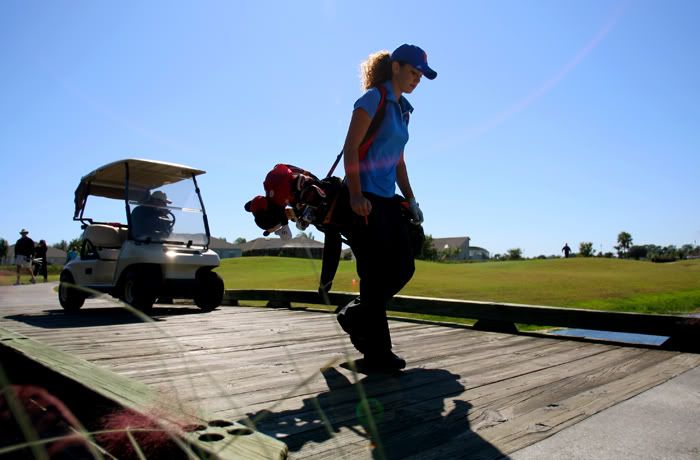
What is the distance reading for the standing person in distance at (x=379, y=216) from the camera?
9.36 feet

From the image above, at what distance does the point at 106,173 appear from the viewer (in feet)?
25.0

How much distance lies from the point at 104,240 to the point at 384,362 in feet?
18.9

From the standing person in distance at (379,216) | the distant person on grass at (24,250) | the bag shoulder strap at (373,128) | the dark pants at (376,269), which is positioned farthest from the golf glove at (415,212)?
the distant person on grass at (24,250)

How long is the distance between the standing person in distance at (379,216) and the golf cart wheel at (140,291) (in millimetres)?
4130

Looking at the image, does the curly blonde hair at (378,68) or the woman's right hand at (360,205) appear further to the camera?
the curly blonde hair at (378,68)

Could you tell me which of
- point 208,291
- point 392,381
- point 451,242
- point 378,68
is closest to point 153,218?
point 208,291

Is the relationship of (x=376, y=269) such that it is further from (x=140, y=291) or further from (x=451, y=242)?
(x=451, y=242)

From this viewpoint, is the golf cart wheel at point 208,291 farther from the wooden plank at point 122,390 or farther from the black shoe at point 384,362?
the black shoe at point 384,362

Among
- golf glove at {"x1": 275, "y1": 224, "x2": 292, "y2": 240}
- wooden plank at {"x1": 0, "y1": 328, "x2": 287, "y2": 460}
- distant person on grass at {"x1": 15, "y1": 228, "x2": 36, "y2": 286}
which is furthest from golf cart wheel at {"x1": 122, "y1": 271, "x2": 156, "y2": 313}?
distant person on grass at {"x1": 15, "y1": 228, "x2": 36, "y2": 286}

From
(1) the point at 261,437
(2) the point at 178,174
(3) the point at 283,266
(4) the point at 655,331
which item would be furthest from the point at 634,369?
(3) the point at 283,266

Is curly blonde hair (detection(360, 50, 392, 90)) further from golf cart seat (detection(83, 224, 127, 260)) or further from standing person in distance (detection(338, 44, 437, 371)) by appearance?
golf cart seat (detection(83, 224, 127, 260))

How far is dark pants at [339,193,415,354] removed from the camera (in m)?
2.89

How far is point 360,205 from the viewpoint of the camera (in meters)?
2.73

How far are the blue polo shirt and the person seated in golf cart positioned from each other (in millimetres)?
4932
